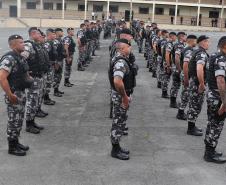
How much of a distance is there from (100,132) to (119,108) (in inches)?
67.7

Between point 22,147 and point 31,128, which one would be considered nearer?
point 22,147

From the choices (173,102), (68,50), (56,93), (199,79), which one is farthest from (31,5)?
(199,79)

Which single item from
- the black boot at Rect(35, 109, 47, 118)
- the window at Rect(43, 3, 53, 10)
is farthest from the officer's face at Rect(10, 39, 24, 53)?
the window at Rect(43, 3, 53, 10)

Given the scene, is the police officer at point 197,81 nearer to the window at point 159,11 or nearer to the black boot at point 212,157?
the black boot at point 212,157

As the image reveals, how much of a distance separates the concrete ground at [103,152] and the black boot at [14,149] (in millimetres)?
102

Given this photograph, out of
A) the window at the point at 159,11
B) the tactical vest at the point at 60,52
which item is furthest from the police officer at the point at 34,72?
the window at the point at 159,11

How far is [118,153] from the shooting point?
22.1 feet

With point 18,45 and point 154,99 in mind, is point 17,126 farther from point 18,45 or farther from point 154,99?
point 154,99

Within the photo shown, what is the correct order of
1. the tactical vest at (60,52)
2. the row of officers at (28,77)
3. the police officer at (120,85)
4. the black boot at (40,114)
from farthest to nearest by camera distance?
the tactical vest at (60,52) → the black boot at (40,114) → the row of officers at (28,77) → the police officer at (120,85)

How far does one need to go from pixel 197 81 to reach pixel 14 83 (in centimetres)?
342

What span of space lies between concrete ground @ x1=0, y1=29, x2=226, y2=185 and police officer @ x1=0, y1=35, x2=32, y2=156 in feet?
1.16

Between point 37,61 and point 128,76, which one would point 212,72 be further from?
point 37,61

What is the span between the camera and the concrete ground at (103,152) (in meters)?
5.94

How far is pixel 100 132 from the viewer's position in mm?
8172
